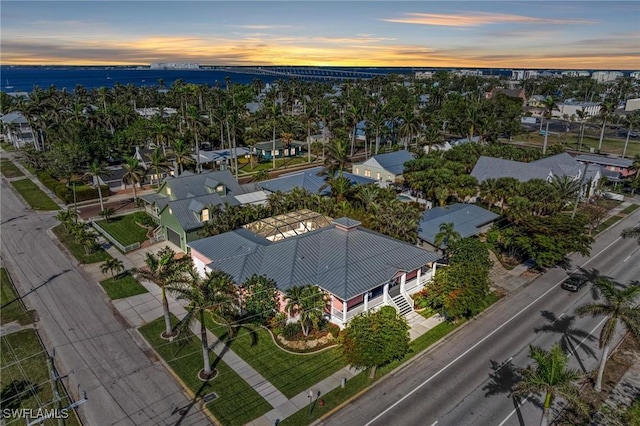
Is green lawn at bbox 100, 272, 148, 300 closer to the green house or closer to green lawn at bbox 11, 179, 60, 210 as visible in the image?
the green house

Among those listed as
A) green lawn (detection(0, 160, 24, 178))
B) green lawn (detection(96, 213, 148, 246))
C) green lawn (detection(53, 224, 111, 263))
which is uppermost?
green lawn (detection(0, 160, 24, 178))

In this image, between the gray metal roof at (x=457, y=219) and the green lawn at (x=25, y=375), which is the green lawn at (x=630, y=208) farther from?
the green lawn at (x=25, y=375)

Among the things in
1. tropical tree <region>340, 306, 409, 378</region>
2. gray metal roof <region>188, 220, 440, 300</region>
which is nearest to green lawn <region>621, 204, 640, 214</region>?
gray metal roof <region>188, 220, 440, 300</region>

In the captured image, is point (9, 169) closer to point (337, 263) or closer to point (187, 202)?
point (187, 202)

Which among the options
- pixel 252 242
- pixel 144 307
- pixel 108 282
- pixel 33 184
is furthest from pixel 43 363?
pixel 33 184

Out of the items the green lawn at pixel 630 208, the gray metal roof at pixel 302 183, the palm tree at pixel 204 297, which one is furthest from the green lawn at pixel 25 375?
the green lawn at pixel 630 208

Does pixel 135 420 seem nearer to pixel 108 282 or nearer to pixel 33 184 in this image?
pixel 108 282
